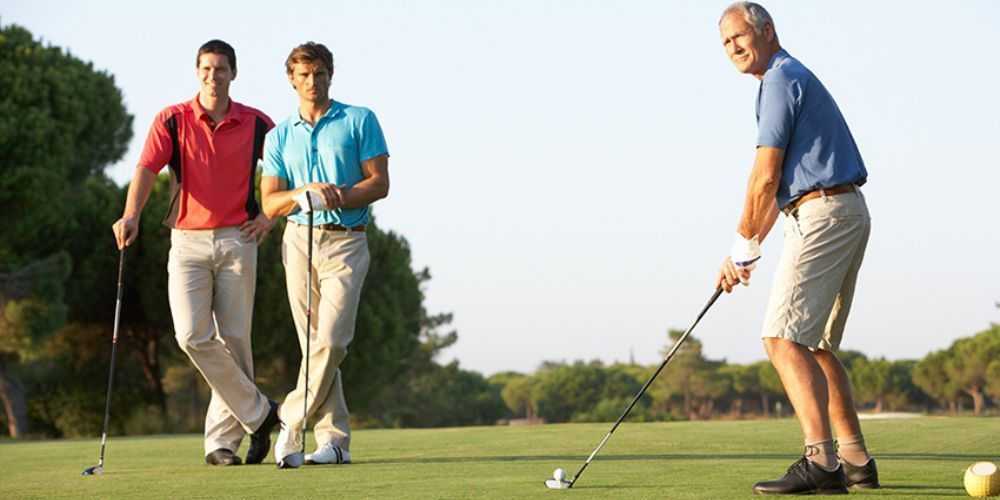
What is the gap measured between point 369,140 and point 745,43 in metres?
2.49

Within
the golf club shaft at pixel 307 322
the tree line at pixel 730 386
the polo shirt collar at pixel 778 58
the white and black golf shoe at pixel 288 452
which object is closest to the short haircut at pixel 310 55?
the golf club shaft at pixel 307 322

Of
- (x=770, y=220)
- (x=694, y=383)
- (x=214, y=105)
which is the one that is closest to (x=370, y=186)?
(x=214, y=105)

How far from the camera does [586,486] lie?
546 centimetres

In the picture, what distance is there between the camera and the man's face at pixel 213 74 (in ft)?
24.2

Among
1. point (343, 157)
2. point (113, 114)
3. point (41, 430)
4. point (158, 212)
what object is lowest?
point (41, 430)

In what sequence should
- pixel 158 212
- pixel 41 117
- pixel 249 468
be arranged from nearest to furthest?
1. pixel 249 468
2. pixel 41 117
3. pixel 158 212

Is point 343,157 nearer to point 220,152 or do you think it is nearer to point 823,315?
point 220,152

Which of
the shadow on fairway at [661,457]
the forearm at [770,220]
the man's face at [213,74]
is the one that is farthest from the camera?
the man's face at [213,74]

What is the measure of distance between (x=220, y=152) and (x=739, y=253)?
11.6ft

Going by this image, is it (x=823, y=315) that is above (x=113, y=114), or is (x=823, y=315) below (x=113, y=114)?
below

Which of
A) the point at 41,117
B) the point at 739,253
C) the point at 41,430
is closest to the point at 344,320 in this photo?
the point at 739,253

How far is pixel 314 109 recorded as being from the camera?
704 cm

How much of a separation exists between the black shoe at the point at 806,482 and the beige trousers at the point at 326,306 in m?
2.77

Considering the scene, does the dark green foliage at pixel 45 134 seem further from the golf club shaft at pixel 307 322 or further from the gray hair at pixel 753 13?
the gray hair at pixel 753 13
